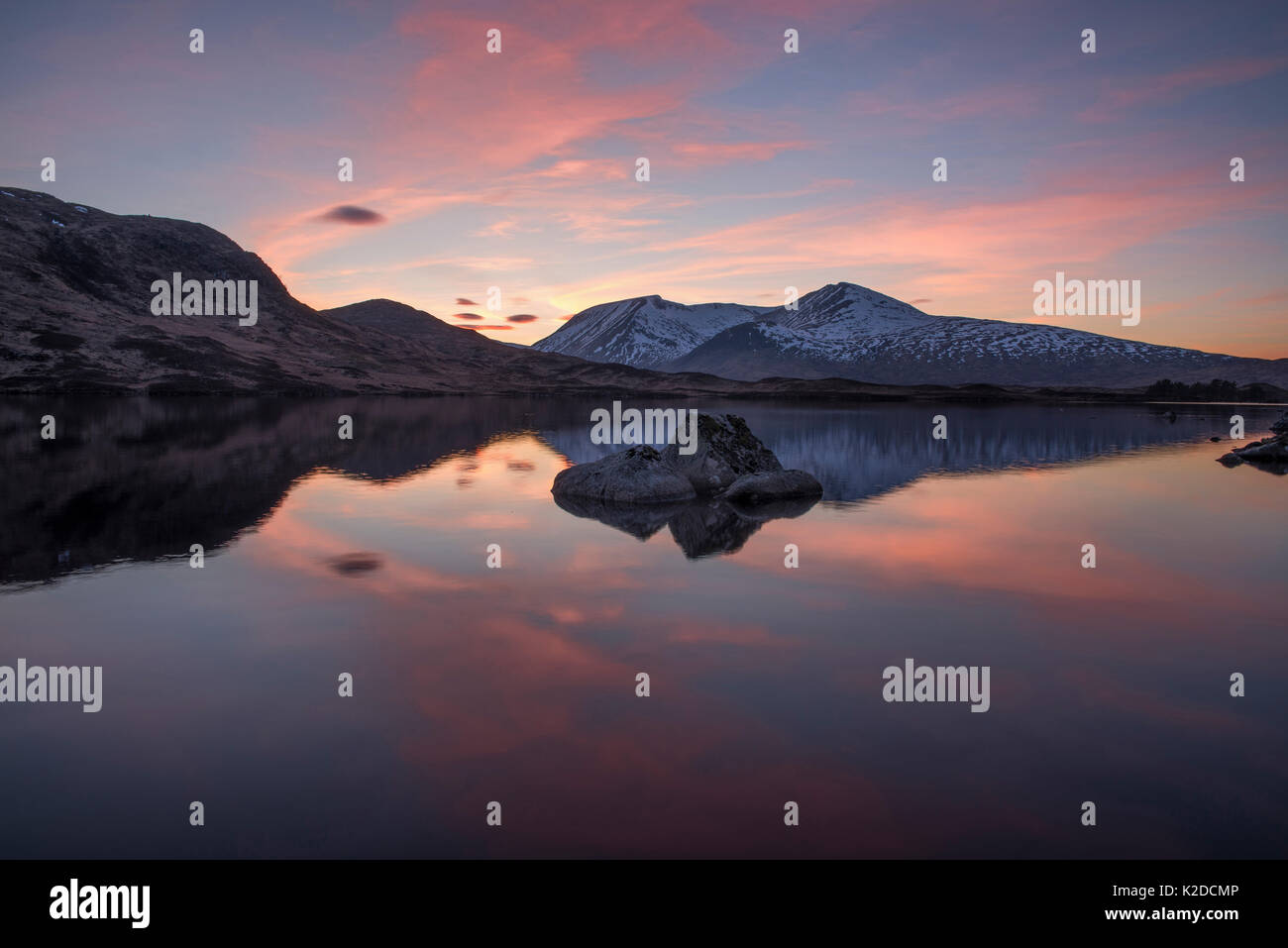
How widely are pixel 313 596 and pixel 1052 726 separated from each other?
11198 millimetres

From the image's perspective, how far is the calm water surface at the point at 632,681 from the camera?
631cm

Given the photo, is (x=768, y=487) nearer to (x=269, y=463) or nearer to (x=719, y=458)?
(x=719, y=458)

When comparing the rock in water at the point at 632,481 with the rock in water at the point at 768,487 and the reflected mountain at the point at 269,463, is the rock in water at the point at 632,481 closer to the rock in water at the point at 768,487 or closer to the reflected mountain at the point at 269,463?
the reflected mountain at the point at 269,463

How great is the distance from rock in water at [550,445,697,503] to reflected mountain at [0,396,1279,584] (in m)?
1.10

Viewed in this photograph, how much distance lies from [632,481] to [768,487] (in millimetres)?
4373

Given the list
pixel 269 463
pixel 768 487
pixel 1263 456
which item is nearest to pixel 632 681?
pixel 768 487

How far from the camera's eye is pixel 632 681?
31.0 ft

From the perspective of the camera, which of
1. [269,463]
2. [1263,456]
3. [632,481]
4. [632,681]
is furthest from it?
[1263,456]

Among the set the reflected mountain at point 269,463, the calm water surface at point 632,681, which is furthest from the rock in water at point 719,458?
the calm water surface at point 632,681
